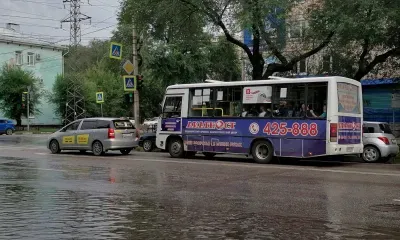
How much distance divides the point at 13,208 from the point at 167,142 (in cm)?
1214

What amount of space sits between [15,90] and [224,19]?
113ft

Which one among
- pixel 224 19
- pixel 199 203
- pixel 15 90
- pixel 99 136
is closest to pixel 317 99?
pixel 224 19

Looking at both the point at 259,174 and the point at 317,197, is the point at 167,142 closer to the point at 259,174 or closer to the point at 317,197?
the point at 259,174

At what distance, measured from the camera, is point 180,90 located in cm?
2014

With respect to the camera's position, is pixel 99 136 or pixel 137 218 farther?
pixel 99 136

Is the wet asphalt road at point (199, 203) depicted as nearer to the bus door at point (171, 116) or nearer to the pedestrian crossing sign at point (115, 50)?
the bus door at point (171, 116)

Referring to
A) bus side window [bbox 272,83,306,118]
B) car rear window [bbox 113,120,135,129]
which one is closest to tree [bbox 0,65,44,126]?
car rear window [bbox 113,120,135,129]

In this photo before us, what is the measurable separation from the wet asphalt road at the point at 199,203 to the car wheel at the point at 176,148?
458 cm

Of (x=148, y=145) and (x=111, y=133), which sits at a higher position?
(x=111, y=133)

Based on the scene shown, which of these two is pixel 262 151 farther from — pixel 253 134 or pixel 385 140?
pixel 385 140

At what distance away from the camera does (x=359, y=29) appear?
18.0m

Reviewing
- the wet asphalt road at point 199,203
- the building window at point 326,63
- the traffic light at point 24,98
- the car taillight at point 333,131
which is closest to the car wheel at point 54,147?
the wet asphalt road at point 199,203

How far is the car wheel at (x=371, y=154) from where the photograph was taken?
1855 cm

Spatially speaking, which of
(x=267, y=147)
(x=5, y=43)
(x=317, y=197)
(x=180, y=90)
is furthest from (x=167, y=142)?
(x=5, y=43)
